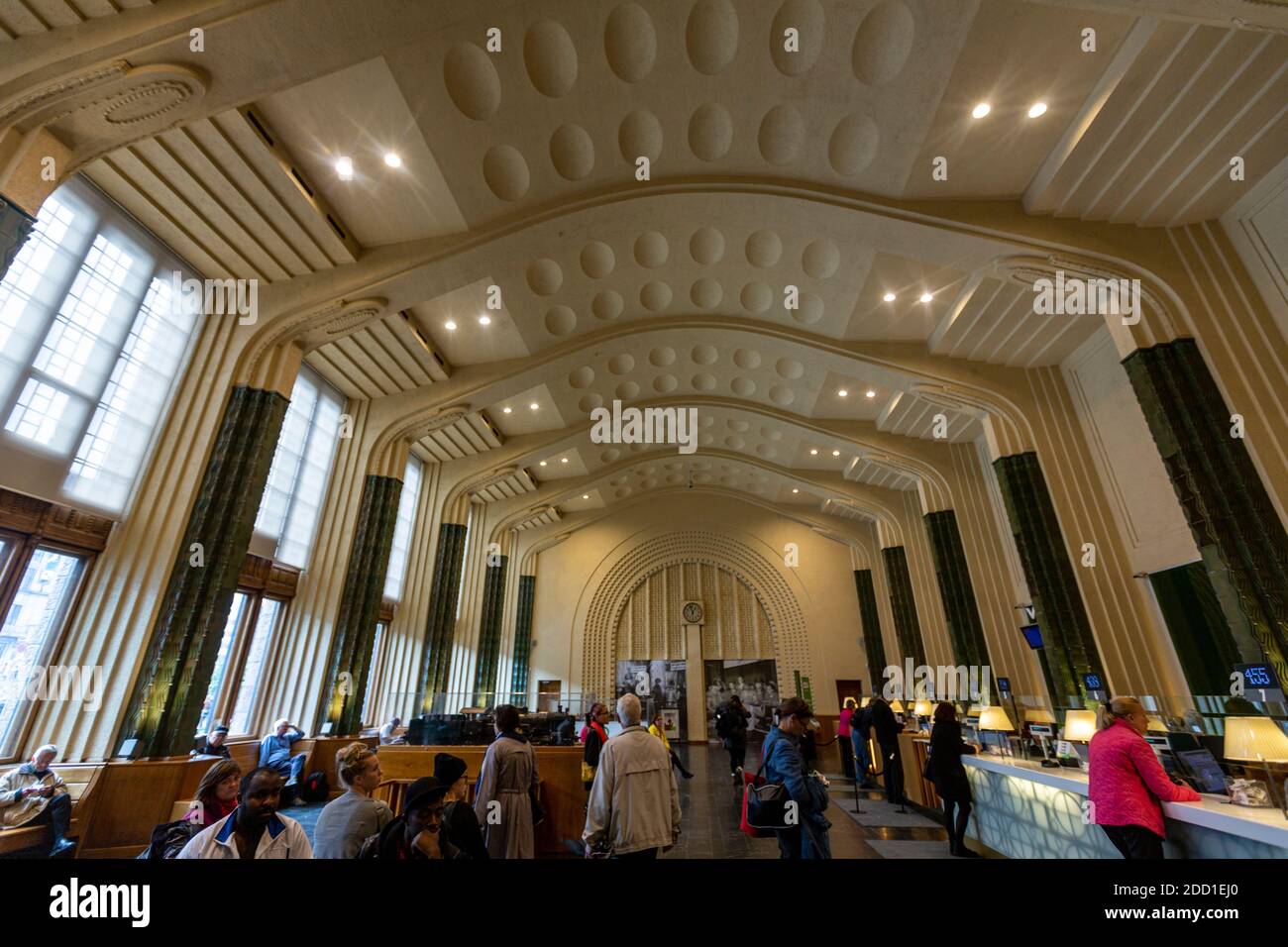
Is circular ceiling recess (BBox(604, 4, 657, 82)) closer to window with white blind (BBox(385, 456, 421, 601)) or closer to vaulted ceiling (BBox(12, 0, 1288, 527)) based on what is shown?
vaulted ceiling (BBox(12, 0, 1288, 527))

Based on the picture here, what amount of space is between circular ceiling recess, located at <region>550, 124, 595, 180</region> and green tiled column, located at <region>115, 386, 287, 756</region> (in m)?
5.13

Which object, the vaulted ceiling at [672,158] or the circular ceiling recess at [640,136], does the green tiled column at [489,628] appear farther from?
the circular ceiling recess at [640,136]

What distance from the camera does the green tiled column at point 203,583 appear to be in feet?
18.5

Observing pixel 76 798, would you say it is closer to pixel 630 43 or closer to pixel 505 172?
pixel 505 172

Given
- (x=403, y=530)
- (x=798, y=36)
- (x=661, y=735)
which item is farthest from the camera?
(x=403, y=530)

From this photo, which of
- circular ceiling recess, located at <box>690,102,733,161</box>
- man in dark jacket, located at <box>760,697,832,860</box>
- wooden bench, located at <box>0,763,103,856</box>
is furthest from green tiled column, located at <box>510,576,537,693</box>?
man in dark jacket, located at <box>760,697,832,860</box>

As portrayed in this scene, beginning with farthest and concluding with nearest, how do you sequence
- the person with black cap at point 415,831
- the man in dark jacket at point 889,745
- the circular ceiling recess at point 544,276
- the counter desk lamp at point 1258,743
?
1. the circular ceiling recess at point 544,276
2. the man in dark jacket at point 889,745
3. the counter desk lamp at point 1258,743
4. the person with black cap at point 415,831

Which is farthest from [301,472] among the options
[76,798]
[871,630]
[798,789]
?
[871,630]

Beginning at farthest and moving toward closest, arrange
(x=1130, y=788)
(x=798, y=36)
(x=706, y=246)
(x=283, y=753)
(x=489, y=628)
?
(x=489, y=628), (x=706, y=246), (x=283, y=753), (x=798, y=36), (x=1130, y=788)

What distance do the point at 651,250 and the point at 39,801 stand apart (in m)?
9.68

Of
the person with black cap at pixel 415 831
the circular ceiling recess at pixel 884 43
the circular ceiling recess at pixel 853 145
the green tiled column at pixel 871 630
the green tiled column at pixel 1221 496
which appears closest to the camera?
the person with black cap at pixel 415 831

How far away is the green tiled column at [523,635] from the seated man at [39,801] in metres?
13.1

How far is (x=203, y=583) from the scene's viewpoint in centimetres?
617

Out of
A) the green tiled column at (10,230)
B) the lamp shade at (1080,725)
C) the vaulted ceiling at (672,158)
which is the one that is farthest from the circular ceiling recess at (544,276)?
the lamp shade at (1080,725)
